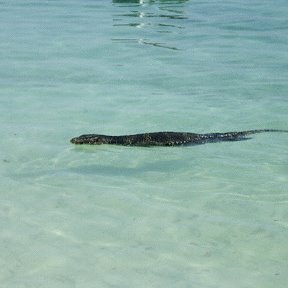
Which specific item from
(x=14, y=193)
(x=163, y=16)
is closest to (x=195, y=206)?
(x=14, y=193)

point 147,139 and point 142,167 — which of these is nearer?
point 142,167

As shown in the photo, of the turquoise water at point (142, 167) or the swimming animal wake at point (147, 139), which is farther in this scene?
the swimming animal wake at point (147, 139)

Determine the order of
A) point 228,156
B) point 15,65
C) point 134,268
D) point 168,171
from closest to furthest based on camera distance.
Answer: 1. point 134,268
2. point 168,171
3. point 228,156
4. point 15,65

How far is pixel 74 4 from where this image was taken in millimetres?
18094

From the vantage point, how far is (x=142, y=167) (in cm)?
620

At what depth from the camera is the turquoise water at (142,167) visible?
13.9 feet

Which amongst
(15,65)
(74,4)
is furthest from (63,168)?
(74,4)

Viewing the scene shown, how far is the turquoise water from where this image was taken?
423cm

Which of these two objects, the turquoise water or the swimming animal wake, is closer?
the turquoise water

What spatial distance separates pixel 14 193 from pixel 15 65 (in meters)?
5.77

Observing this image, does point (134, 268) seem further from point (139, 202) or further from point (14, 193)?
point (14, 193)

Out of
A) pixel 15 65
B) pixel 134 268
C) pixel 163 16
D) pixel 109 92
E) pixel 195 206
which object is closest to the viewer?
pixel 134 268

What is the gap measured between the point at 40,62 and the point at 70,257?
23.7 feet

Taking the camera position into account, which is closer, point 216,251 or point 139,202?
point 216,251
